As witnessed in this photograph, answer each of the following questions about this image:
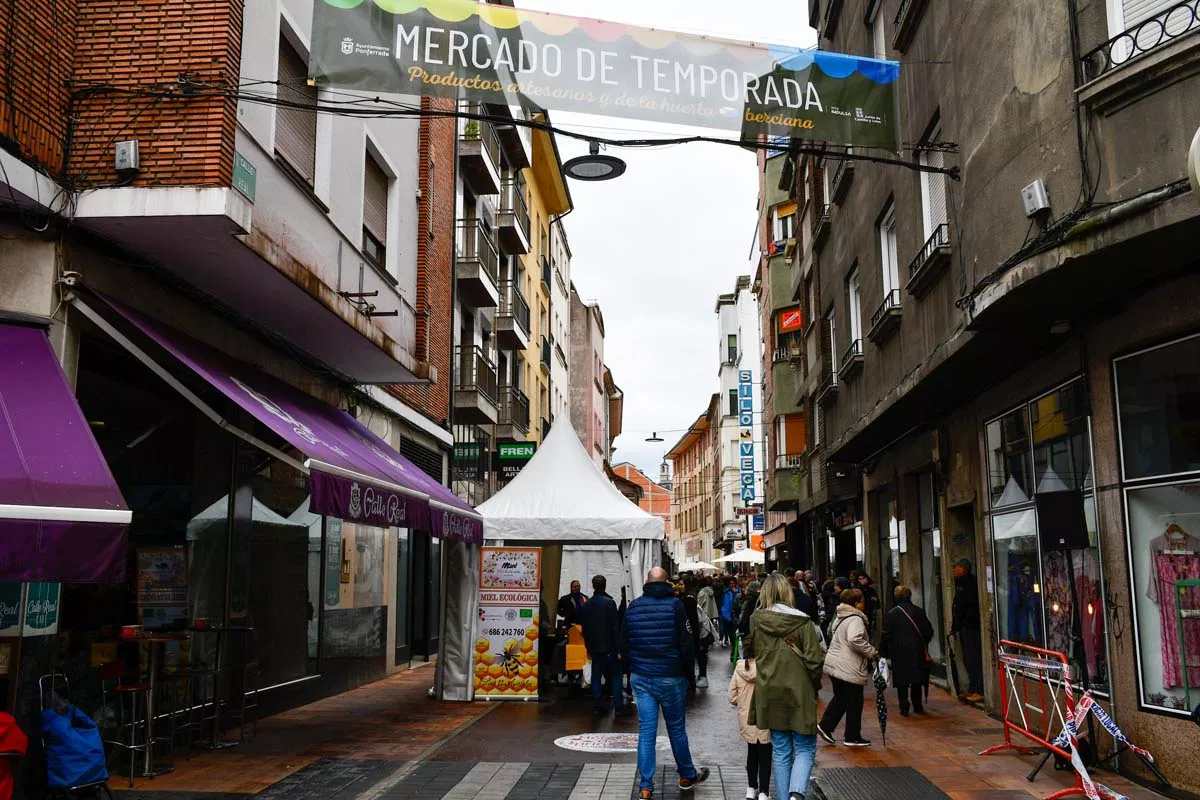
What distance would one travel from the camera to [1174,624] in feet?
28.1

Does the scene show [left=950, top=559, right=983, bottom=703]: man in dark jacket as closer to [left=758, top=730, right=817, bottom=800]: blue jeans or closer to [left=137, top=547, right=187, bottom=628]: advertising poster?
[left=758, top=730, right=817, bottom=800]: blue jeans

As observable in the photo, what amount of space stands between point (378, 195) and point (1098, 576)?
1093cm

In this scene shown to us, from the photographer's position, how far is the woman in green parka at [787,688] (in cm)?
754

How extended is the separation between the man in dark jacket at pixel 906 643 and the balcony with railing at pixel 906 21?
688cm

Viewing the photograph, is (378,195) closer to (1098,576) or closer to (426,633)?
(426,633)

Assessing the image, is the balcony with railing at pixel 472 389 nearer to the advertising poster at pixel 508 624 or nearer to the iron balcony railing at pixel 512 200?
the iron balcony railing at pixel 512 200

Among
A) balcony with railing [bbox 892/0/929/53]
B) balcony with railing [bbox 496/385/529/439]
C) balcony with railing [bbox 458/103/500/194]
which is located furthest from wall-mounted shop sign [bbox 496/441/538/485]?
balcony with railing [bbox 892/0/929/53]

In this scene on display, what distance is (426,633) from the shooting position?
21484 mm

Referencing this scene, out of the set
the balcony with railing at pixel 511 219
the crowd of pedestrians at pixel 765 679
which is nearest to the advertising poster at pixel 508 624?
the crowd of pedestrians at pixel 765 679

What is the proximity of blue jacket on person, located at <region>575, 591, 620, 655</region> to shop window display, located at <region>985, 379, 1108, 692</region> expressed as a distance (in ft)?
15.5

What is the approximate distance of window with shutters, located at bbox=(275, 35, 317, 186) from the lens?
1164 cm

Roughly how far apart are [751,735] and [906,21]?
926 centimetres

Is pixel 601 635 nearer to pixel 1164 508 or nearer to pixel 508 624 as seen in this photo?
pixel 508 624

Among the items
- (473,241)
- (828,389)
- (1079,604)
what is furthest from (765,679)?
(473,241)
